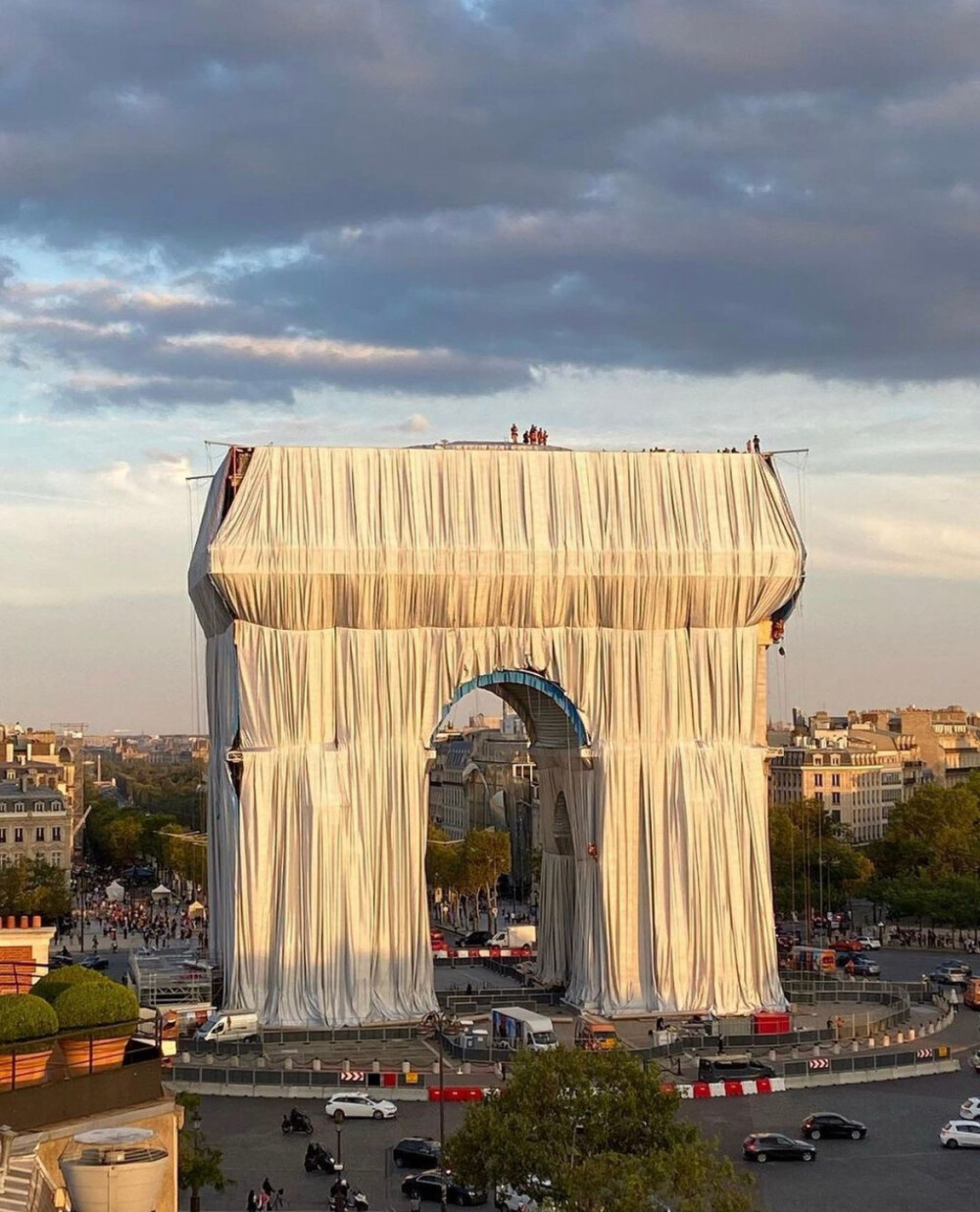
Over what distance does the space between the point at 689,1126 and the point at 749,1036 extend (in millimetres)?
Answer: 18376

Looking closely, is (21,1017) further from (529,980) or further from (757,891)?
(529,980)

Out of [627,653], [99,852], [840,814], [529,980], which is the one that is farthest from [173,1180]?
[99,852]

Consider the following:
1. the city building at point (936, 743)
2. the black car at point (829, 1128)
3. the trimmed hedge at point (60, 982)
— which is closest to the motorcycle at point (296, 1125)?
the black car at point (829, 1128)

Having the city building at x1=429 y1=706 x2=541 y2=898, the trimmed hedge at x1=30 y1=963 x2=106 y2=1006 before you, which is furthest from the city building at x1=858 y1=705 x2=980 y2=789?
the trimmed hedge at x1=30 y1=963 x2=106 y2=1006

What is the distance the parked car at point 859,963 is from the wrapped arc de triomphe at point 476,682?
15012 millimetres

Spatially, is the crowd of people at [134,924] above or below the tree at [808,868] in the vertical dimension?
below

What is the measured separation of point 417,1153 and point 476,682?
1601 cm

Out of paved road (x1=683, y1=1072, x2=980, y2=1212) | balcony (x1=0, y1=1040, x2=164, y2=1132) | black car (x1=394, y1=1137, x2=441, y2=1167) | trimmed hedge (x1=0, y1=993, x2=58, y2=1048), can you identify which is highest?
trimmed hedge (x1=0, y1=993, x2=58, y2=1048)

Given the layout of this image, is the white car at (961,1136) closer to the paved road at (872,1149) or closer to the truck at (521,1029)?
the paved road at (872,1149)

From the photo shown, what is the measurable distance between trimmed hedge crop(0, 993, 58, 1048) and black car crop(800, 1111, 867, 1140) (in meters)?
24.4

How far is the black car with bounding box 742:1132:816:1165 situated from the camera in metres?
32.9

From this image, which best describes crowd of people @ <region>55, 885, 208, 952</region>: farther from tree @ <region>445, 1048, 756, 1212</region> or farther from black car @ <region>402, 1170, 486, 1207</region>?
tree @ <region>445, 1048, 756, 1212</region>

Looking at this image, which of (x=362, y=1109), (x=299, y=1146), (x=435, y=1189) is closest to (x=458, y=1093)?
(x=362, y=1109)

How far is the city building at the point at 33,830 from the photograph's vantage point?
312 ft
